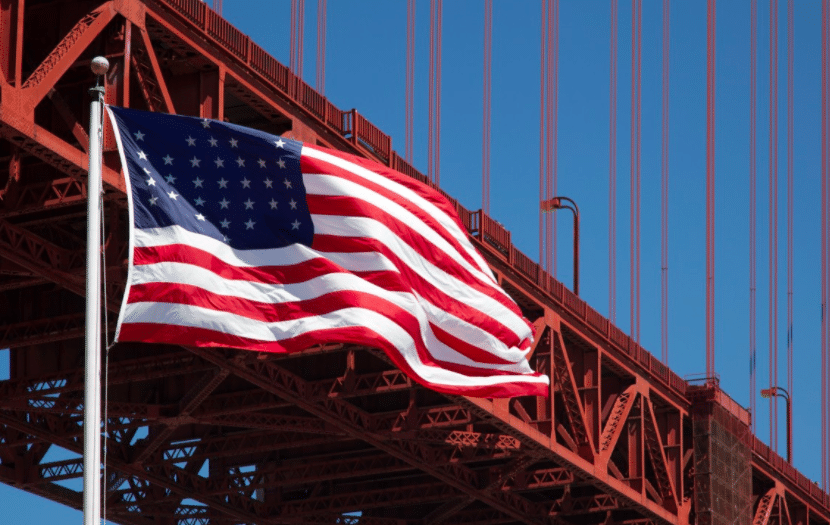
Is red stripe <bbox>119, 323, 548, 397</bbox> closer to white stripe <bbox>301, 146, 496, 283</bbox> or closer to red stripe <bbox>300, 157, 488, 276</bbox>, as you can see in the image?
white stripe <bbox>301, 146, 496, 283</bbox>

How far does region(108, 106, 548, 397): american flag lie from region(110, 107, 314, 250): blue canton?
0.07ft

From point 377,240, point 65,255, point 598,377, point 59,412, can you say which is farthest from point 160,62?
point 598,377

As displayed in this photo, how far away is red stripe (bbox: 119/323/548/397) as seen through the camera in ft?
76.3

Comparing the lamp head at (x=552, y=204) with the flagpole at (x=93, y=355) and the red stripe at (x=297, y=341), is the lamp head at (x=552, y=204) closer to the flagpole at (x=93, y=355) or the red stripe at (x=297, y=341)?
the red stripe at (x=297, y=341)

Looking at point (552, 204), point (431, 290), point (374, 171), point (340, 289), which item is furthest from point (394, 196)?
point (552, 204)

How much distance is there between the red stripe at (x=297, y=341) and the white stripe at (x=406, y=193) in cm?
183

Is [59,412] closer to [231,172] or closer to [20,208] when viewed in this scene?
[20,208]

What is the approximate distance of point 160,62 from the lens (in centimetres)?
3484

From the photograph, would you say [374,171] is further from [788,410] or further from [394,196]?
[788,410]

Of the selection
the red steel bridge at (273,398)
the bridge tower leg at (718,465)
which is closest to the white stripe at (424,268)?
the red steel bridge at (273,398)

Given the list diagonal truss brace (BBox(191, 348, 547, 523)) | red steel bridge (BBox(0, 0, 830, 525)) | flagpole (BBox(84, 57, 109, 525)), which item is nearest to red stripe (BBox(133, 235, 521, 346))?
flagpole (BBox(84, 57, 109, 525))

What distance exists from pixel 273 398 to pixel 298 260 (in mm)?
19725

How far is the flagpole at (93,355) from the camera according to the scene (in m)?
19.8

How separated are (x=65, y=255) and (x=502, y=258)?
1381cm
